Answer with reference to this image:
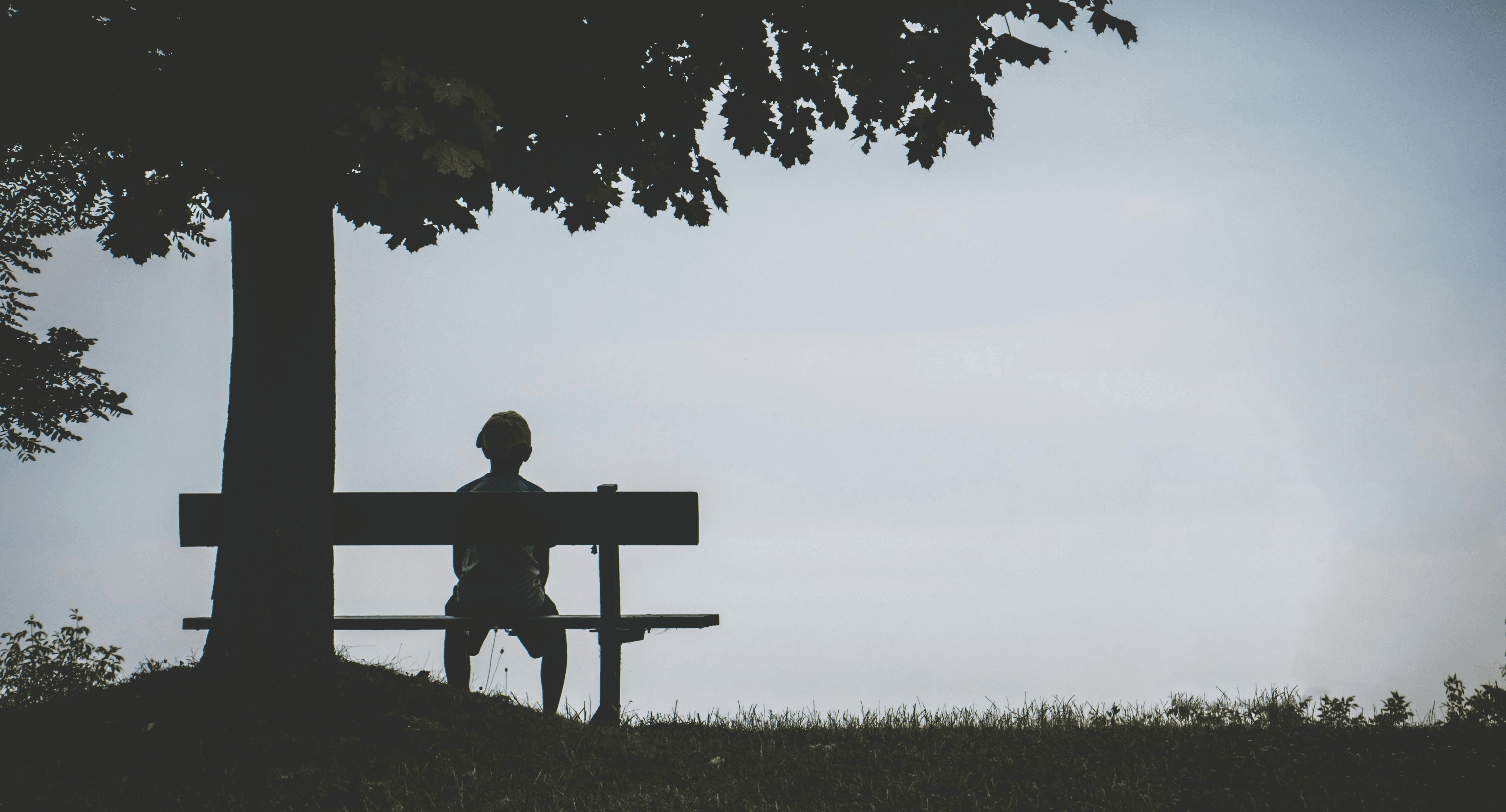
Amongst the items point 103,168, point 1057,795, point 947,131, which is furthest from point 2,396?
point 1057,795

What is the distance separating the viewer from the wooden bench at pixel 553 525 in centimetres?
614

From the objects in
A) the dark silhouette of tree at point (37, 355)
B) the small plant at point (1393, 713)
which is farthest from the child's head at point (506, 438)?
the dark silhouette of tree at point (37, 355)

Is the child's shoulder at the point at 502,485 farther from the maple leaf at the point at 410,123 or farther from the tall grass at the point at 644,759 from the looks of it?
the maple leaf at the point at 410,123

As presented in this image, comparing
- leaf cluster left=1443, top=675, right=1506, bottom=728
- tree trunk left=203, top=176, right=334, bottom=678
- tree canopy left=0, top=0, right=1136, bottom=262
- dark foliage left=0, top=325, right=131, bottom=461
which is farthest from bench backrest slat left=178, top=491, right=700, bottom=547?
dark foliage left=0, top=325, right=131, bottom=461

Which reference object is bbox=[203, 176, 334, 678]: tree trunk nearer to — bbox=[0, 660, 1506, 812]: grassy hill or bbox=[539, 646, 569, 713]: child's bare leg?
bbox=[0, 660, 1506, 812]: grassy hill

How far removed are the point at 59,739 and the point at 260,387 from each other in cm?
195

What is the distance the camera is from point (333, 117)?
4.89m

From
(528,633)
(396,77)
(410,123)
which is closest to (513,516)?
(528,633)

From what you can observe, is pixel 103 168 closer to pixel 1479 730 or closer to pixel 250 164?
pixel 250 164

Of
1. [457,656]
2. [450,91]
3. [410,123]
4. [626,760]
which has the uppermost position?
[450,91]

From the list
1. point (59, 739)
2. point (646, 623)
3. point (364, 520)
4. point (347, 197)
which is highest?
point (347, 197)

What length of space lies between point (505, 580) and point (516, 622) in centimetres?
26

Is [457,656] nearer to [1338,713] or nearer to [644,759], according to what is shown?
Result: [644,759]

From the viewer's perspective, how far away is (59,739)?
199 inches
